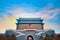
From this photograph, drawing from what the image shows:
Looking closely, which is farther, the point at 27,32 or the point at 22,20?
the point at 22,20

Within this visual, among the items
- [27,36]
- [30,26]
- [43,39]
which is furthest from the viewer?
[30,26]

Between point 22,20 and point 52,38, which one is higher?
point 22,20

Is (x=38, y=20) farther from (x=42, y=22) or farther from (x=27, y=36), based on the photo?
(x=27, y=36)

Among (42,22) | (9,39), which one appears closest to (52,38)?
(42,22)

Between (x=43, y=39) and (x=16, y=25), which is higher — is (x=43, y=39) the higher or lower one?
the lower one

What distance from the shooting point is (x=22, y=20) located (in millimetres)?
11797

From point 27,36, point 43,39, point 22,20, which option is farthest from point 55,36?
point 22,20

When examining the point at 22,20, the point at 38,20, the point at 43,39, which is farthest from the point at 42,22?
the point at 43,39

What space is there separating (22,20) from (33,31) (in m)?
2.18

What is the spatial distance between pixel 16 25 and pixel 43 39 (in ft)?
10.6

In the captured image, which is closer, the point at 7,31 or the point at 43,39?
the point at 43,39

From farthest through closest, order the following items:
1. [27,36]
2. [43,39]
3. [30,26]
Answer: [30,26] < [27,36] < [43,39]

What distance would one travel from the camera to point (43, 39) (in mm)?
9250

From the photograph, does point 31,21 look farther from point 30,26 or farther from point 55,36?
point 55,36
